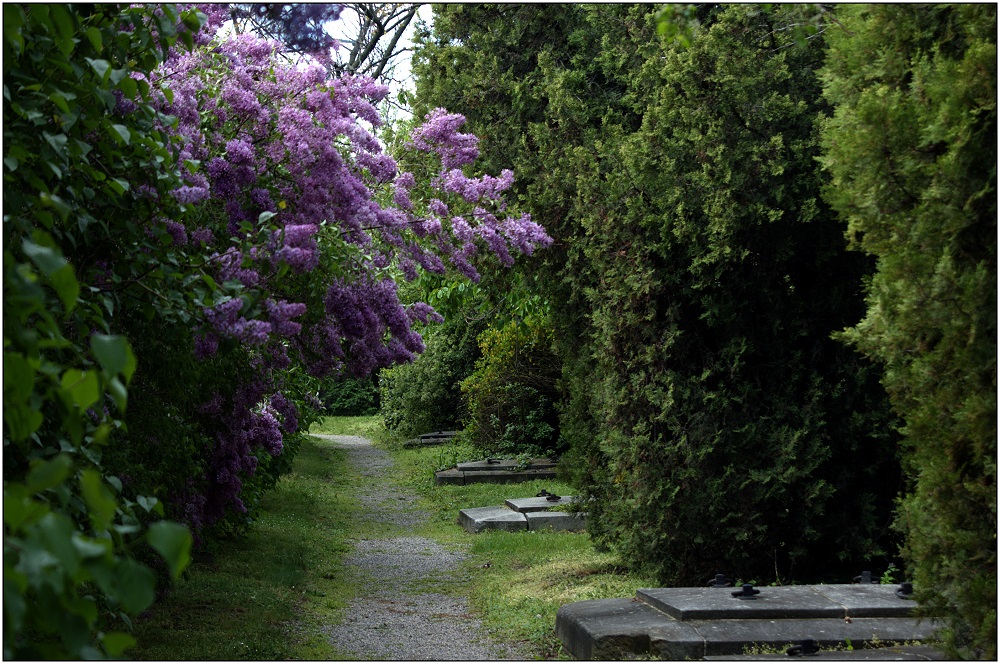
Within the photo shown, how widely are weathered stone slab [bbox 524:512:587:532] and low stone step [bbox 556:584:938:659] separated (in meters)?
4.90

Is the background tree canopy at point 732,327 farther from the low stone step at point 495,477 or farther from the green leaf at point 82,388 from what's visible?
the low stone step at point 495,477

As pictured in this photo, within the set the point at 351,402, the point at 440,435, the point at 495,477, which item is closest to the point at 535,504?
the point at 495,477

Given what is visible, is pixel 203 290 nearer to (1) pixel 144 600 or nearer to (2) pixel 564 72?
(1) pixel 144 600

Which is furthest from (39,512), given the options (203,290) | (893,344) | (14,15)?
(893,344)

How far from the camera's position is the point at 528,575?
862 cm

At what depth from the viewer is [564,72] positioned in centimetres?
1149

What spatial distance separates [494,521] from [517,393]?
6432 millimetres

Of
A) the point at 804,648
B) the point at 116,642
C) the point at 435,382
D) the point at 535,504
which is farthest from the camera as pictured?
the point at 435,382

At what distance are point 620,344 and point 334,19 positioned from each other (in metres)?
9.07

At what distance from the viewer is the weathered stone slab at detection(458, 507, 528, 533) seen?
11164mm

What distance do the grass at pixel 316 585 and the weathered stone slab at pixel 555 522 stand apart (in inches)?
17.1

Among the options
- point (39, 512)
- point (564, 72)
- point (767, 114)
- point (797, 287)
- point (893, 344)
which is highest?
point (564, 72)

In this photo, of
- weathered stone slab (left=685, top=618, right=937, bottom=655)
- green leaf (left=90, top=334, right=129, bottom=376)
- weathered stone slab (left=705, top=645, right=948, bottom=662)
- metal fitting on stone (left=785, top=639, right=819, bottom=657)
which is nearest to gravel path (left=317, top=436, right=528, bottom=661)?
weathered stone slab (left=685, top=618, right=937, bottom=655)

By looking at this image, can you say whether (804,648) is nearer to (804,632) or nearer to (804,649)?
(804,649)
